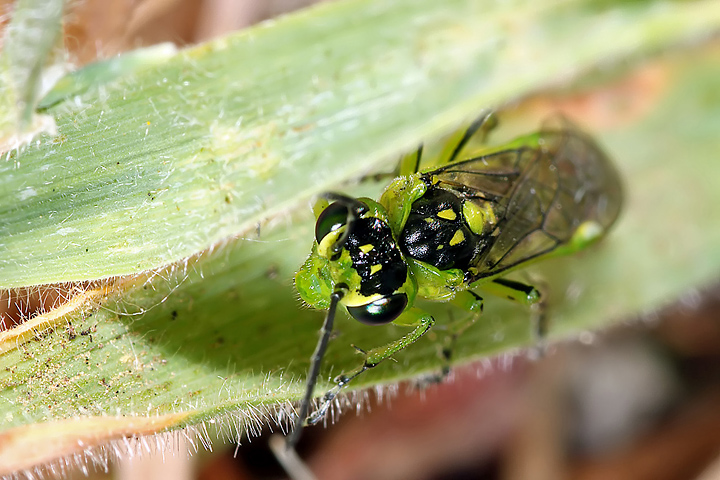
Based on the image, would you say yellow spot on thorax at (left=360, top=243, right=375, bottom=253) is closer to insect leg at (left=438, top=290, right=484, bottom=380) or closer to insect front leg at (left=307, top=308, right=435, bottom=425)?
insect front leg at (left=307, top=308, right=435, bottom=425)

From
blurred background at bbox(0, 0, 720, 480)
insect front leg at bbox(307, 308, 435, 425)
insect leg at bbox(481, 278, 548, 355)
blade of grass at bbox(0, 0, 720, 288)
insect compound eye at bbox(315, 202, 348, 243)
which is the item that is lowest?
blurred background at bbox(0, 0, 720, 480)

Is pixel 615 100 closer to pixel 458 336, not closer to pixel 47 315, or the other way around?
pixel 458 336

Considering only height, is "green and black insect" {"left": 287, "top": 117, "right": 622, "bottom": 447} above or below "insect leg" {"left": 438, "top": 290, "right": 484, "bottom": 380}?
above

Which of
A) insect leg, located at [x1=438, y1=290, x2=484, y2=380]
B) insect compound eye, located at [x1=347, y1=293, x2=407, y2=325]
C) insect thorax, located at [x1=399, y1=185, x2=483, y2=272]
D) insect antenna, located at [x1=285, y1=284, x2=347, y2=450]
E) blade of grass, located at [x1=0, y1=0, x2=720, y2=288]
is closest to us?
blade of grass, located at [x1=0, y1=0, x2=720, y2=288]

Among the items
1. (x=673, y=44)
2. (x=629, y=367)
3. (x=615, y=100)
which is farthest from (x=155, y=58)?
(x=629, y=367)

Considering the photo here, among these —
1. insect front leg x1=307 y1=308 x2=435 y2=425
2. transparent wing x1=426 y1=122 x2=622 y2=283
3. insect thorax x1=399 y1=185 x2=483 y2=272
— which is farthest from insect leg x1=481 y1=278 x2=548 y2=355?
insect front leg x1=307 y1=308 x2=435 y2=425

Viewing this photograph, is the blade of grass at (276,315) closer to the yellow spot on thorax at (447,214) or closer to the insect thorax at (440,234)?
the insect thorax at (440,234)

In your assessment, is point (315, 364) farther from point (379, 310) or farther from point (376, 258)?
point (376, 258)
